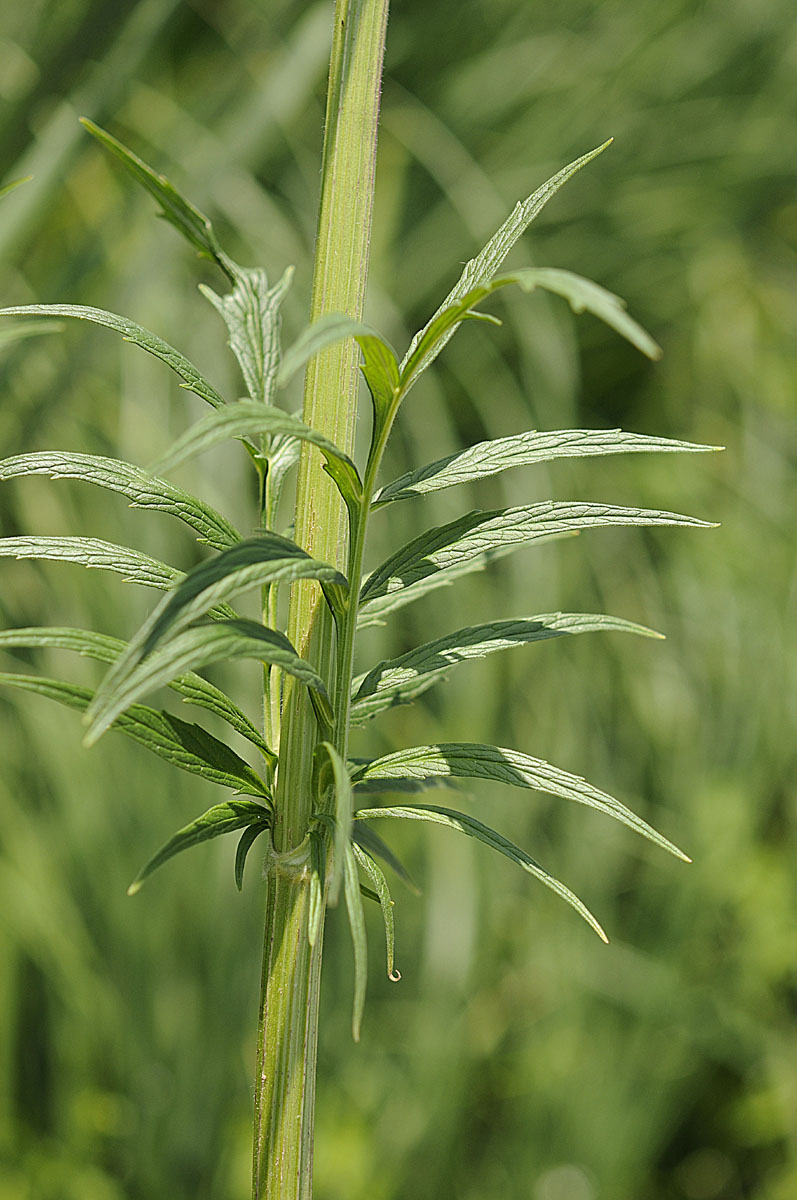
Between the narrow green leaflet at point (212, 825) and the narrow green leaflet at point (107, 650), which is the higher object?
the narrow green leaflet at point (107, 650)

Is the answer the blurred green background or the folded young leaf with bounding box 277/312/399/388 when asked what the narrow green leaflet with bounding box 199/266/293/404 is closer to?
the folded young leaf with bounding box 277/312/399/388

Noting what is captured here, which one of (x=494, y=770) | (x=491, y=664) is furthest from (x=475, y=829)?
(x=491, y=664)

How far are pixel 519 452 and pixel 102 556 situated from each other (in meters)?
0.05

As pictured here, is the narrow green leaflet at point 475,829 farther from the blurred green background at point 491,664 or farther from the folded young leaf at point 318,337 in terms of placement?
the blurred green background at point 491,664

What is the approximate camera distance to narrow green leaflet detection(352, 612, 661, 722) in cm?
12

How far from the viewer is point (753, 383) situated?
1.05 meters

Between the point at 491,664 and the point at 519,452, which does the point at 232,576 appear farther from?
the point at 491,664

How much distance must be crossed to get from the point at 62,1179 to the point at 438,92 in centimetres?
98

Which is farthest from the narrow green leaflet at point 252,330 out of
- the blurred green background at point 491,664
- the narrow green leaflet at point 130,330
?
the blurred green background at point 491,664

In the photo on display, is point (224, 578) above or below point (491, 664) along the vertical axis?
below

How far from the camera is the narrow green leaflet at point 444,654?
0.12m

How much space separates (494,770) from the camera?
0.38 ft

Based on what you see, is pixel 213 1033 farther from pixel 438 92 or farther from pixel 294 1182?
pixel 438 92

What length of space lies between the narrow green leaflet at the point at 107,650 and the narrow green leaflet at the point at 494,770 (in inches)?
0.6
